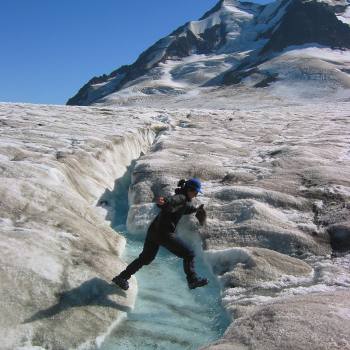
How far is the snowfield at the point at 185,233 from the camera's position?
22.0 feet

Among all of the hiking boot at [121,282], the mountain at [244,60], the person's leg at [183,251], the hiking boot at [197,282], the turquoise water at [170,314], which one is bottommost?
the turquoise water at [170,314]

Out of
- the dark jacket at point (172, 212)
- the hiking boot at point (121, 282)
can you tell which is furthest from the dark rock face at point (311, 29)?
the hiking boot at point (121, 282)

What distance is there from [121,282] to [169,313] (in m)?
0.96

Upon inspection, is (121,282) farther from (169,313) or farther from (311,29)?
(311,29)

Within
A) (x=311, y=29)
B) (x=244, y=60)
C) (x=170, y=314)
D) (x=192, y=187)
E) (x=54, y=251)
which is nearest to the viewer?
(x=170, y=314)

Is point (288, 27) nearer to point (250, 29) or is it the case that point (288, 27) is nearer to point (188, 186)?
point (250, 29)

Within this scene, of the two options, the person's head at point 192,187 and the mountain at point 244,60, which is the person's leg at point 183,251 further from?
the mountain at point 244,60

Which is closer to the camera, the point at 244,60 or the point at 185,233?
the point at 185,233

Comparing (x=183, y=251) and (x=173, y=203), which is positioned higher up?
(x=173, y=203)

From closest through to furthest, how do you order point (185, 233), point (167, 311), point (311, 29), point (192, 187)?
point (167, 311) < point (192, 187) < point (185, 233) < point (311, 29)

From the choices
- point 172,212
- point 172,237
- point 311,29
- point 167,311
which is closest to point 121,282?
point 167,311

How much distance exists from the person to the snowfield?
45 centimetres

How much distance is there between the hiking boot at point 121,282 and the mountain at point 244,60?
7743 cm

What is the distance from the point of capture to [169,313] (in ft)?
26.8
